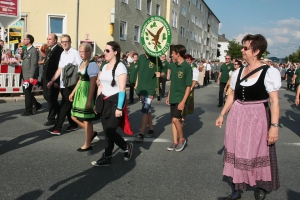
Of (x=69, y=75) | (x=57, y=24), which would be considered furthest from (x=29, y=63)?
(x=57, y=24)

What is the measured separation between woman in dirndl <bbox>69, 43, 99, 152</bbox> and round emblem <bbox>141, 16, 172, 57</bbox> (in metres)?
1.27

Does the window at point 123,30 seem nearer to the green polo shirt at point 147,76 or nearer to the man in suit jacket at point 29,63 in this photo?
the man in suit jacket at point 29,63

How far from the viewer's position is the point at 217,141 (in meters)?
6.57

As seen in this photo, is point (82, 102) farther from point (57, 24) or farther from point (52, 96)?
point (57, 24)

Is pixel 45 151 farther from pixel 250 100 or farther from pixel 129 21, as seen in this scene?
pixel 129 21

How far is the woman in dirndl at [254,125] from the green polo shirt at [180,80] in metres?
1.98

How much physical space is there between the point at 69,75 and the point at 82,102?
110 cm

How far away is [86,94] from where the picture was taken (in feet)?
17.5

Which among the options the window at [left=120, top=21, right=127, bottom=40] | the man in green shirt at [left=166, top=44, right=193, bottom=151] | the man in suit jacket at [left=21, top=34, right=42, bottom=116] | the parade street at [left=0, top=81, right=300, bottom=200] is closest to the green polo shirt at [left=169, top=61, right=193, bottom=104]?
the man in green shirt at [left=166, top=44, right=193, bottom=151]

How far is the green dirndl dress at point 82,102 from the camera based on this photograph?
5.25 meters

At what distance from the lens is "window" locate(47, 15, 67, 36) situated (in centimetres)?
2336

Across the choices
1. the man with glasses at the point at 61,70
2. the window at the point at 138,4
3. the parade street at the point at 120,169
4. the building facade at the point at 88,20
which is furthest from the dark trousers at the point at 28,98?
the window at the point at 138,4

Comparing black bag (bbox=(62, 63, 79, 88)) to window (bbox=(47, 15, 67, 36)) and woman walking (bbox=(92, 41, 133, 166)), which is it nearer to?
woman walking (bbox=(92, 41, 133, 166))

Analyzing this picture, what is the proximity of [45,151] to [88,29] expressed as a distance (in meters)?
19.2
